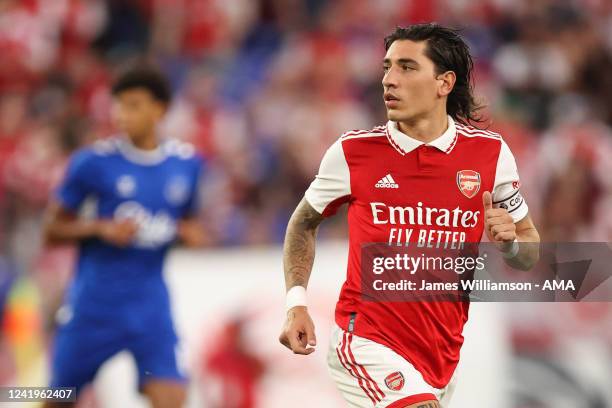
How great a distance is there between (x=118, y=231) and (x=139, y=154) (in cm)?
81

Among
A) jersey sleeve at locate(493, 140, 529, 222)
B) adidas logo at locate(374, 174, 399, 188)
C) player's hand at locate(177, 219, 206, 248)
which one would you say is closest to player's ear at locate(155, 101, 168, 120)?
player's hand at locate(177, 219, 206, 248)

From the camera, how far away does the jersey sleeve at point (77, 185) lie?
7.67 meters

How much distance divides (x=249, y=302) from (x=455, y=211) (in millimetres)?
4232

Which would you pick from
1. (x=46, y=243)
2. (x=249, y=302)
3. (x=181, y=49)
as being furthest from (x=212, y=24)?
(x=46, y=243)

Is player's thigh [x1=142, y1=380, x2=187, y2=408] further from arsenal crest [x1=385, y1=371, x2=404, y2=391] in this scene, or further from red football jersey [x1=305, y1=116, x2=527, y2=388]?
arsenal crest [x1=385, y1=371, x2=404, y2=391]

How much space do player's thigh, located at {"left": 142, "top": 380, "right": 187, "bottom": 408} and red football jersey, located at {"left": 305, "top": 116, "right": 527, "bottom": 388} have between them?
239cm

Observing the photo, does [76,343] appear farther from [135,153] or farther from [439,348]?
[439,348]

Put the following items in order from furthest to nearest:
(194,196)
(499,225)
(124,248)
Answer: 1. (194,196)
2. (124,248)
3. (499,225)

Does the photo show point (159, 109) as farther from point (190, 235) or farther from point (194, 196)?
point (190, 235)

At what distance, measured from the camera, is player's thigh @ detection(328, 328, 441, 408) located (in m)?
5.09

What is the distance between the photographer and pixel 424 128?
5.38m

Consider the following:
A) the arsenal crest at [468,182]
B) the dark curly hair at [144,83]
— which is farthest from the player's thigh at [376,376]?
the dark curly hair at [144,83]

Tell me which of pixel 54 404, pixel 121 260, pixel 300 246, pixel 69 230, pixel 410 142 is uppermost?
pixel 410 142

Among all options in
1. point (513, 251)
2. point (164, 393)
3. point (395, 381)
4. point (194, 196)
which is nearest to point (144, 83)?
point (194, 196)
